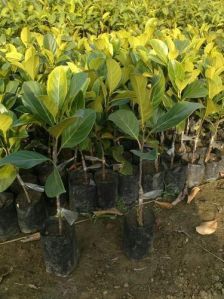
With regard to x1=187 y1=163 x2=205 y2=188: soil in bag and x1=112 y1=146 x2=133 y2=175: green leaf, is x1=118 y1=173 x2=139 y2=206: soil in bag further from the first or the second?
x1=187 y1=163 x2=205 y2=188: soil in bag

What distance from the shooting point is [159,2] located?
189 inches

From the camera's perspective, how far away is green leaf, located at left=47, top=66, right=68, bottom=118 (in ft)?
5.79

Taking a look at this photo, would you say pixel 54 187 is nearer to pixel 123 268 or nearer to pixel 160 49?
pixel 123 268

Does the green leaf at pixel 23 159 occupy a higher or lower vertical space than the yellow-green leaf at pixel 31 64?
lower

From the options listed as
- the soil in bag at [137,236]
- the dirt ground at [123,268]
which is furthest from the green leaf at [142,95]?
the dirt ground at [123,268]

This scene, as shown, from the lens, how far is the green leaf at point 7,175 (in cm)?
195

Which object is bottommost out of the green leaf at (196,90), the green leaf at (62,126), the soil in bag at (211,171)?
the soil in bag at (211,171)

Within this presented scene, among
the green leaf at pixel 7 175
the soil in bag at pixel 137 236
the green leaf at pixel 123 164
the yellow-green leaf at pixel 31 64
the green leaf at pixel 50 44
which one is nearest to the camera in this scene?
the green leaf at pixel 7 175

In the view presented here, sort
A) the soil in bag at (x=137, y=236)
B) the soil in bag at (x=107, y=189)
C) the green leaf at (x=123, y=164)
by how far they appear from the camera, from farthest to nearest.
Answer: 1. the soil in bag at (x=107, y=189)
2. the green leaf at (x=123, y=164)
3. the soil in bag at (x=137, y=236)

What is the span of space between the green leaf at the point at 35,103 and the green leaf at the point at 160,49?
2.97 feet

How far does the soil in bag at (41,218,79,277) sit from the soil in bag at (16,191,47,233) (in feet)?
0.85

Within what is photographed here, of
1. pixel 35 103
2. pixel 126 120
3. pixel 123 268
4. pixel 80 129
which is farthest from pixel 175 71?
pixel 123 268

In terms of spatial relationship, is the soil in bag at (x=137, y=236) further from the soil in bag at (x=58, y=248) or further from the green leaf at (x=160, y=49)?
the green leaf at (x=160, y=49)

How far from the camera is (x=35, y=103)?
5.92 ft
